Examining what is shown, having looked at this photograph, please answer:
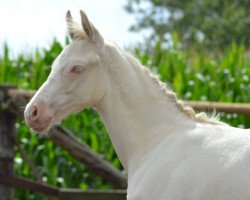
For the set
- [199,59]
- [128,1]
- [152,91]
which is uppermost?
[152,91]

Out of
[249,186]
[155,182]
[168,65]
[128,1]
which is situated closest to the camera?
[249,186]

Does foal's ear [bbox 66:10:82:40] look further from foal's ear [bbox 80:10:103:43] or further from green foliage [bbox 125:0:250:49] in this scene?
green foliage [bbox 125:0:250:49]

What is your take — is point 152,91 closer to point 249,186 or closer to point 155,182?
point 155,182

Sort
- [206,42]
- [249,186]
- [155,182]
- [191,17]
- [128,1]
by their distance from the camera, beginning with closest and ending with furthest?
[249,186]
[155,182]
[206,42]
[191,17]
[128,1]

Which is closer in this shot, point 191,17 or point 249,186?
point 249,186

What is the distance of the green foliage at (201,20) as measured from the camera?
3131 centimetres

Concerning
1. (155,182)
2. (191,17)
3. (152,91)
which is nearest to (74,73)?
(152,91)

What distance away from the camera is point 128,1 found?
42.5 metres

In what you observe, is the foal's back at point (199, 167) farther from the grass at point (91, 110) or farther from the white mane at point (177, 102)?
the grass at point (91, 110)

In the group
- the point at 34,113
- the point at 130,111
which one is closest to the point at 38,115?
the point at 34,113

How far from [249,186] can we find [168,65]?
20.9ft

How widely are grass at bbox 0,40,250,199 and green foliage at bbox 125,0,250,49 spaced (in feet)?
48.3

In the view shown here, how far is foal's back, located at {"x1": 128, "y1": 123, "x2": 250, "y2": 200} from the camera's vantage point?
4453 mm

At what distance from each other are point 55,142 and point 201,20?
2917 centimetres
